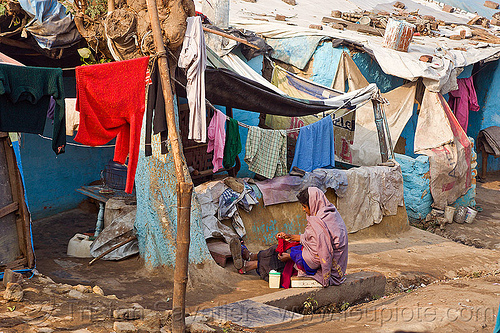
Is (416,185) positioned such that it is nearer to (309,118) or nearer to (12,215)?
(309,118)

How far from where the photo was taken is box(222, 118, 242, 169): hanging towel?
278 inches

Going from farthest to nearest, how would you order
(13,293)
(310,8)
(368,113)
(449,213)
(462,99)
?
(310,8) → (462,99) → (368,113) → (449,213) → (13,293)

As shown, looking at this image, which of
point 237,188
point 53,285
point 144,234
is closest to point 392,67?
point 237,188

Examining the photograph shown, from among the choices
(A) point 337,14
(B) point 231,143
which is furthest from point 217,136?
(A) point 337,14

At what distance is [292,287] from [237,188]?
1.90 m

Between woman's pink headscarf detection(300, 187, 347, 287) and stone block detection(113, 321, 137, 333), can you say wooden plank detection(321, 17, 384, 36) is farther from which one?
stone block detection(113, 321, 137, 333)

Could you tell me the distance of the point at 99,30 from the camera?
5.79 metres

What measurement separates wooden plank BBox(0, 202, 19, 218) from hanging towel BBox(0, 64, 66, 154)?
1.01 metres

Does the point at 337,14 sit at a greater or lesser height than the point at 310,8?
lesser

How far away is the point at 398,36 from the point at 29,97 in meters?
8.92

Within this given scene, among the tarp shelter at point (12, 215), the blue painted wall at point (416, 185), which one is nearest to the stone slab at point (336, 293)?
the tarp shelter at point (12, 215)

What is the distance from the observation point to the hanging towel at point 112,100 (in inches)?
176

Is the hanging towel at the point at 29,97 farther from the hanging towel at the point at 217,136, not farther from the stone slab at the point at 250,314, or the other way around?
the hanging towel at the point at 217,136

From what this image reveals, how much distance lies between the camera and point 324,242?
5297 mm
